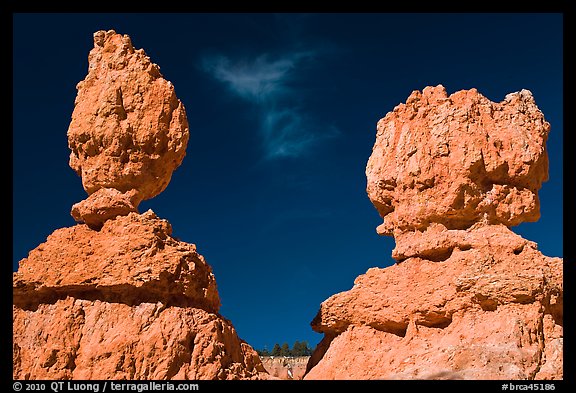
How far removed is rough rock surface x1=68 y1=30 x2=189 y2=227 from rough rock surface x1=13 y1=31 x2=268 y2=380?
4cm

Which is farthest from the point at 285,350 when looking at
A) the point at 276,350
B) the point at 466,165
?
the point at 466,165

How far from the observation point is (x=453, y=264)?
19797 millimetres

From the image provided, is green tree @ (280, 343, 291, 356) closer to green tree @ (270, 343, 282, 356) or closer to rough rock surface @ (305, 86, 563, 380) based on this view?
green tree @ (270, 343, 282, 356)

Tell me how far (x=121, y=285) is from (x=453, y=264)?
939 cm

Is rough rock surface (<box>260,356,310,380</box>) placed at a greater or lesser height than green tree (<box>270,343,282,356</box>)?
lesser

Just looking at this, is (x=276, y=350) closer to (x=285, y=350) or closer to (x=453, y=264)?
(x=285, y=350)

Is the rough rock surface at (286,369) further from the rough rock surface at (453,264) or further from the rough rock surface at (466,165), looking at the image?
the rough rock surface at (466,165)

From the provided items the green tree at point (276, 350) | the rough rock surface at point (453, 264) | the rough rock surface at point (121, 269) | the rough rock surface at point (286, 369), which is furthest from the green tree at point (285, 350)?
the rough rock surface at point (121, 269)

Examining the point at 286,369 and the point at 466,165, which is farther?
the point at 286,369

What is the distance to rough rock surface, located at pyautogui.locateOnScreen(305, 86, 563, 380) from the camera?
1775 centimetres

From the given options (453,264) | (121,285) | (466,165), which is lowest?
(121,285)

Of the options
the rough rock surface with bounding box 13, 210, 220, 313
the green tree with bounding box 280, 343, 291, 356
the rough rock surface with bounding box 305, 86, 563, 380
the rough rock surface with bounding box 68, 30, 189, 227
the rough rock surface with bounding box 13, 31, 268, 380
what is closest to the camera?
the rough rock surface with bounding box 13, 31, 268, 380

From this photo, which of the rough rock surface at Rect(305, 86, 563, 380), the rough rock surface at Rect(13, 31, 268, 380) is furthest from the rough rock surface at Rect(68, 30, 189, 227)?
the rough rock surface at Rect(305, 86, 563, 380)
